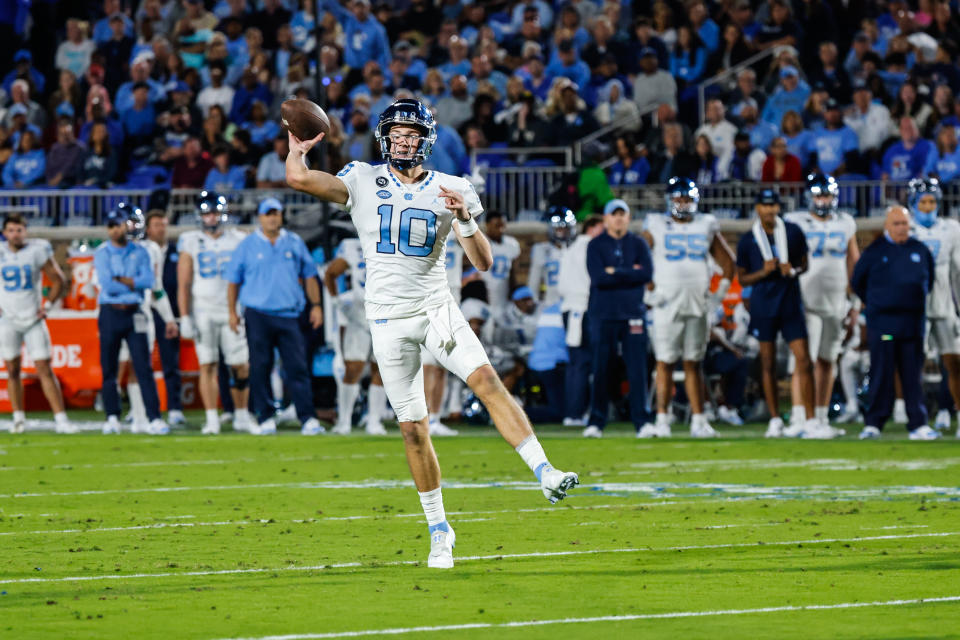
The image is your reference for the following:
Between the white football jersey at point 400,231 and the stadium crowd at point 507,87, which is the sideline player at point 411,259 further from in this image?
the stadium crowd at point 507,87

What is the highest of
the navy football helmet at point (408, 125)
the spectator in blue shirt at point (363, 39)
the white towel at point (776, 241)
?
the spectator in blue shirt at point (363, 39)

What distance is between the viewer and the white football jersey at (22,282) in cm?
1733

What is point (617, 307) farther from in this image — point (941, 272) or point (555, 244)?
point (941, 272)

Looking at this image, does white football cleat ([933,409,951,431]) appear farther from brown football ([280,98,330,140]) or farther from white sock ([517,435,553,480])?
brown football ([280,98,330,140])

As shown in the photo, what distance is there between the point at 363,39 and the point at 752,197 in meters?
6.59

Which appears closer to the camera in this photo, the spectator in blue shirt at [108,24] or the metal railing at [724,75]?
the metal railing at [724,75]

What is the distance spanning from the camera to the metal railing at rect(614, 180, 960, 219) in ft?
69.6

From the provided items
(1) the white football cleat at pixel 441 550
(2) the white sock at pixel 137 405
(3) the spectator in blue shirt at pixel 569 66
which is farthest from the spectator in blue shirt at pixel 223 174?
(1) the white football cleat at pixel 441 550

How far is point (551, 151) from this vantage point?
22281 mm

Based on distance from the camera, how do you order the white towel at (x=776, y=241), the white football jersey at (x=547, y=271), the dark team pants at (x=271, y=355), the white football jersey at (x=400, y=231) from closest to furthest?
the white football jersey at (x=400, y=231)
the white towel at (x=776, y=241)
the dark team pants at (x=271, y=355)
the white football jersey at (x=547, y=271)

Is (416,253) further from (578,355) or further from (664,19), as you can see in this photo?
(664,19)

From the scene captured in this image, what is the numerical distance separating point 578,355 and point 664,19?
834 centimetres

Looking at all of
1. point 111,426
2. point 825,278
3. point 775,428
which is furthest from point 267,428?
Result: point 825,278

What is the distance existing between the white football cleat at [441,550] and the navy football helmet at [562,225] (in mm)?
10566
